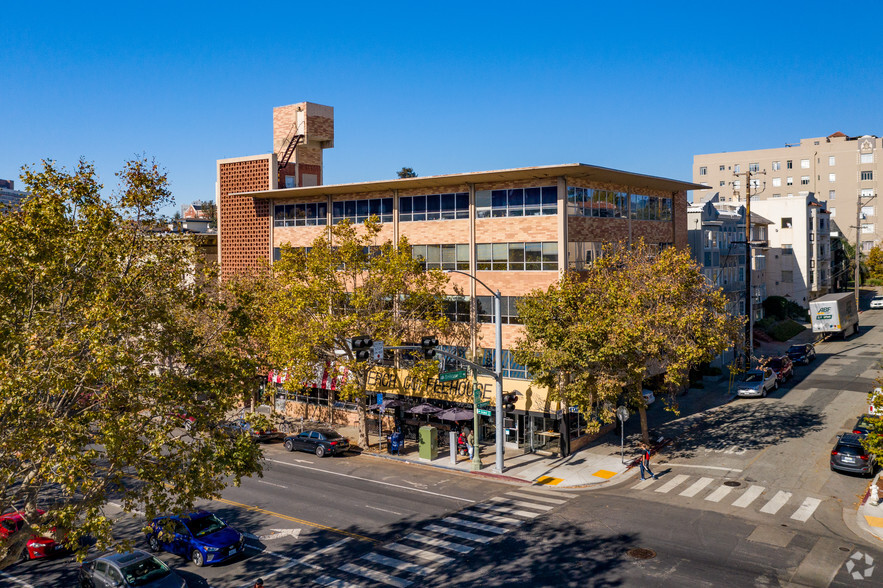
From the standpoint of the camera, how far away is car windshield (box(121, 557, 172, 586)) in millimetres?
19391

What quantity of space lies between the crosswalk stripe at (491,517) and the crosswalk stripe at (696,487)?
7.72 metres

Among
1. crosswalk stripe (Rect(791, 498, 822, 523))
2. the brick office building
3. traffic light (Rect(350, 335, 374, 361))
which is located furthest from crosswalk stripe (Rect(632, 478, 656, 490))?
traffic light (Rect(350, 335, 374, 361))

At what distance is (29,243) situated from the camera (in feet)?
51.4

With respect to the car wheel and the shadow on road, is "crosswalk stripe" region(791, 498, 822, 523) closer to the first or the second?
the shadow on road

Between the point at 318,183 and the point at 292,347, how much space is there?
24.0m

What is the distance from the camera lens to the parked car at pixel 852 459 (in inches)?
1168

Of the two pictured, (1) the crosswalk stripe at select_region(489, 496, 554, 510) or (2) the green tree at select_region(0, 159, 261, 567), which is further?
(1) the crosswalk stripe at select_region(489, 496, 554, 510)

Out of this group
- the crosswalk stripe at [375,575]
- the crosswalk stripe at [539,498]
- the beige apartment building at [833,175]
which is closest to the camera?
the crosswalk stripe at [375,575]

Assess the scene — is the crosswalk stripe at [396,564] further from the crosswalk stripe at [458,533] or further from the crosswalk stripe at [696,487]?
the crosswalk stripe at [696,487]

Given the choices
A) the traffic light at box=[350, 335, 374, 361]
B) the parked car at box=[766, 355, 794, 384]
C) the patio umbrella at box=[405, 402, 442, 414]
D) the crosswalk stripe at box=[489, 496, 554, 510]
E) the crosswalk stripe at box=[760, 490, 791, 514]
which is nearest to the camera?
the traffic light at box=[350, 335, 374, 361]

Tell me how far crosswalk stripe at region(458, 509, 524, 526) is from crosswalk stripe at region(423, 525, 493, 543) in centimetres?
174

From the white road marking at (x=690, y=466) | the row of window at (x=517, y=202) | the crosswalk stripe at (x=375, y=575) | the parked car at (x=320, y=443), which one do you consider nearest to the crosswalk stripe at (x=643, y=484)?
the white road marking at (x=690, y=466)

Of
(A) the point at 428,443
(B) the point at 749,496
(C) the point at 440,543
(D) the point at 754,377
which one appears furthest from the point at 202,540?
(D) the point at 754,377

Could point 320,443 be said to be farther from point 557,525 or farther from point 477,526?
point 557,525
